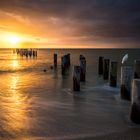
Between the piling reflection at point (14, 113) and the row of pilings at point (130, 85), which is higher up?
the row of pilings at point (130, 85)

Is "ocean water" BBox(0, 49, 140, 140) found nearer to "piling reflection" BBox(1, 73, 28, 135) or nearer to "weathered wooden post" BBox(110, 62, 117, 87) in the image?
"piling reflection" BBox(1, 73, 28, 135)

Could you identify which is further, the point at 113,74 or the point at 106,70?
the point at 106,70

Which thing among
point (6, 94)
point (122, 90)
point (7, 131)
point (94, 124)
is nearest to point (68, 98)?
point (122, 90)

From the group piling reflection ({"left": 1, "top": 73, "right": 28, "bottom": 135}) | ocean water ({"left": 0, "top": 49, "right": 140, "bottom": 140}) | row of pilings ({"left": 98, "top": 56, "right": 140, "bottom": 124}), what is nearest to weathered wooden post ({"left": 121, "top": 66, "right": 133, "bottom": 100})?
row of pilings ({"left": 98, "top": 56, "right": 140, "bottom": 124})

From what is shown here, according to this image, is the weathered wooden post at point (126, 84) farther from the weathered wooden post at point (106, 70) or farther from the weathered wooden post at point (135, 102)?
the weathered wooden post at point (106, 70)

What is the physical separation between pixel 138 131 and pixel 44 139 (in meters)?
2.39

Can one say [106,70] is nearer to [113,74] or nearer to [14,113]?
[113,74]

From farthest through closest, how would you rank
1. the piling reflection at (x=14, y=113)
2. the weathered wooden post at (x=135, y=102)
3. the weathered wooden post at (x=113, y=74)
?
the weathered wooden post at (x=113, y=74) → the weathered wooden post at (x=135, y=102) → the piling reflection at (x=14, y=113)

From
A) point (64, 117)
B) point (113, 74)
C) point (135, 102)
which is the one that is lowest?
point (64, 117)

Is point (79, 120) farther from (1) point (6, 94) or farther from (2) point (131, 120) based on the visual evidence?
(1) point (6, 94)

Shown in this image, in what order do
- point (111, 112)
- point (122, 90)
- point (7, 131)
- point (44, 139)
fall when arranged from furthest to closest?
point (122, 90) < point (111, 112) < point (7, 131) < point (44, 139)

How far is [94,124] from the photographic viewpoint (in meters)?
7.17

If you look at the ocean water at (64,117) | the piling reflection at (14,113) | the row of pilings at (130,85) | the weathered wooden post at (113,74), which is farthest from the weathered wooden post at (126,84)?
the piling reflection at (14,113)

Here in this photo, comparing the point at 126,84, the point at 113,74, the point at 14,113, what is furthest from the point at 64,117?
the point at 113,74
